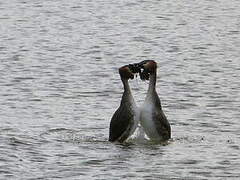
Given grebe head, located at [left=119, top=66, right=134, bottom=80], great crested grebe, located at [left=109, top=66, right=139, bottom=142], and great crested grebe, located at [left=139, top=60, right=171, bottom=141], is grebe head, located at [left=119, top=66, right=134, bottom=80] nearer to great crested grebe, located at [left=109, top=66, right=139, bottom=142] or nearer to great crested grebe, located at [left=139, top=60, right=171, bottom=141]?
great crested grebe, located at [left=109, top=66, right=139, bottom=142]

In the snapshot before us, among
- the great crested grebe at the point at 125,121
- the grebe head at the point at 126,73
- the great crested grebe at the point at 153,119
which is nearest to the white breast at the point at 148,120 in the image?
the great crested grebe at the point at 153,119

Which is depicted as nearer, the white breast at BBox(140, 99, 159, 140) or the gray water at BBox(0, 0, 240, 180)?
the gray water at BBox(0, 0, 240, 180)

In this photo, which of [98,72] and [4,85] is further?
[98,72]

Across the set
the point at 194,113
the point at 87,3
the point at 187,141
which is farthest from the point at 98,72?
the point at 87,3

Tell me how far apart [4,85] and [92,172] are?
7589 mm

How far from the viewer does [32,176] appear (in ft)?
45.9

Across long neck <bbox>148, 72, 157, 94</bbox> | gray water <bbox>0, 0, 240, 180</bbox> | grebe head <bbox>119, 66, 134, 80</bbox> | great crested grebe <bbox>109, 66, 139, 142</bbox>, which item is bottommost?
gray water <bbox>0, 0, 240, 180</bbox>

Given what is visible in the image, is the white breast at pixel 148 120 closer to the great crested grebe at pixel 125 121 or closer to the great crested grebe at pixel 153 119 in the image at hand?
the great crested grebe at pixel 153 119

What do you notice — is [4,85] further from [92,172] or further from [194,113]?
[92,172]

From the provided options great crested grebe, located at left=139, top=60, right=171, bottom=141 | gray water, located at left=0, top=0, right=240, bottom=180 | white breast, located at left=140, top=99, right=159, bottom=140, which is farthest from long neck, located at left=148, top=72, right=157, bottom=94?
gray water, located at left=0, top=0, right=240, bottom=180

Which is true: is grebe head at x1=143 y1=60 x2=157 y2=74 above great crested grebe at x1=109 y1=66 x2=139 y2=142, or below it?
above

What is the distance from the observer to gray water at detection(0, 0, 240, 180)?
1512cm

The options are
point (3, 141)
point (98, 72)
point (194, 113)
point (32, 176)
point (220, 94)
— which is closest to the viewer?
point (32, 176)

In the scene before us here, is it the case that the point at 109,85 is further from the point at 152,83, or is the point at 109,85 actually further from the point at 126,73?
the point at 152,83
